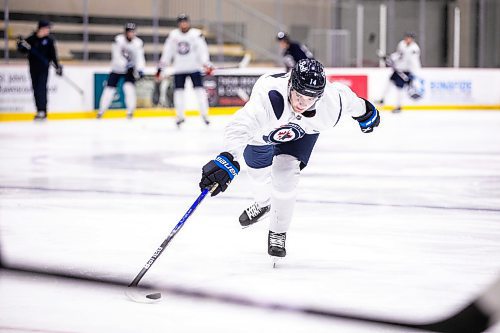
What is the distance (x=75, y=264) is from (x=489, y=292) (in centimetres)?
241

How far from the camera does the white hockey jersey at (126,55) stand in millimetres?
13945

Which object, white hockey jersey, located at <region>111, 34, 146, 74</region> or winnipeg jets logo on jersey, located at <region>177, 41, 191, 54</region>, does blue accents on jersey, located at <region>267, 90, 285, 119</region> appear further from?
white hockey jersey, located at <region>111, 34, 146, 74</region>

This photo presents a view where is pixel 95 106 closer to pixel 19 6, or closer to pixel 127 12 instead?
pixel 19 6

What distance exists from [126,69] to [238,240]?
10.1m

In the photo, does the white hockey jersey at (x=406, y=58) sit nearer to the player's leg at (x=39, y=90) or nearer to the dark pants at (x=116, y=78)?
the dark pants at (x=116, y=78)

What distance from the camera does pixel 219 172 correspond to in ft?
10.0

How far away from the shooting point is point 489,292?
4.62 feet

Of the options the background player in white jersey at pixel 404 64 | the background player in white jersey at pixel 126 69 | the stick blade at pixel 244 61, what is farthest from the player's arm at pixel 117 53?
the background player in white jersey at pixel 404 64

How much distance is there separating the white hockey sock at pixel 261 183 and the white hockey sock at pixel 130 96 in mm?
10018

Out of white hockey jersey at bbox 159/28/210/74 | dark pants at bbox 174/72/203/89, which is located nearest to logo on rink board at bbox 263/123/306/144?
white hockey jersey at bbox 159/28/210/74

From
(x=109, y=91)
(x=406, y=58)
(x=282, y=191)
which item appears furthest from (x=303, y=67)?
(x=406, y=58)

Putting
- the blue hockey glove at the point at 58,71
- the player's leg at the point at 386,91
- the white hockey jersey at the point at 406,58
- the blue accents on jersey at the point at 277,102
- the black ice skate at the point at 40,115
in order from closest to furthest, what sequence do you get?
the blue accents on jersey at the point at 277,102, the black ice skate at the point at 40,115, the blue hockey glove at the point at 58,71, the white hockey jersey at the point at 406,58, the player's leg at the point at 386,91

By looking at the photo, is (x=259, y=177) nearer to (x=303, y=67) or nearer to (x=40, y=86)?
(x=303, y=67)

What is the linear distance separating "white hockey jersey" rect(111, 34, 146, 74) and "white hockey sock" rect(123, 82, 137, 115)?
0.22 m
